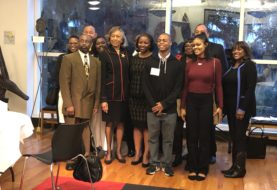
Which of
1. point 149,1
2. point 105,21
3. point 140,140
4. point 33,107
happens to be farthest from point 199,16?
point 33,107

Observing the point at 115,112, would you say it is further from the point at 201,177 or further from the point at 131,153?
the point at 201,177

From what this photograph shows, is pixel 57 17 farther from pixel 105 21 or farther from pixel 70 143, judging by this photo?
pixel 70 143

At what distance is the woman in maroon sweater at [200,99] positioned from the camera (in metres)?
3.79

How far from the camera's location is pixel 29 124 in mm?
3307

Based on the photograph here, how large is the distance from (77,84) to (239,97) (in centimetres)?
172

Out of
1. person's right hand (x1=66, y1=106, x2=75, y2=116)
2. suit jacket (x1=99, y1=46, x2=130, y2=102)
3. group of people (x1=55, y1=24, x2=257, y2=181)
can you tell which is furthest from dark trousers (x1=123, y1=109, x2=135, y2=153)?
person's right hand (x1=66, y1=106, x2=75, y2=116)

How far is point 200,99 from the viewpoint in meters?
3.81

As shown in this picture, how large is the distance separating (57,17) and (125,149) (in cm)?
271

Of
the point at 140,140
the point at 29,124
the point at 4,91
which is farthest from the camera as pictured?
the point at 4,91

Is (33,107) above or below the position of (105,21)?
below

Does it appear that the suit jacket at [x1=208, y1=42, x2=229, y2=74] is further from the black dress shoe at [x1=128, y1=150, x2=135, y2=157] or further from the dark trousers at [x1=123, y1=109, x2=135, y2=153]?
the black dress shoe at [x1=128, y1=150, x2=135, y2=157]

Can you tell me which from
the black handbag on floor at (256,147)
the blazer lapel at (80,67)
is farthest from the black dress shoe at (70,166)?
the black handbag on floor at (256,147)

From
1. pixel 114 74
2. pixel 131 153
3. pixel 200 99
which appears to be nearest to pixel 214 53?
pixel 200 99

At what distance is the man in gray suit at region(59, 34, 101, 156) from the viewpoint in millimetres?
4066
